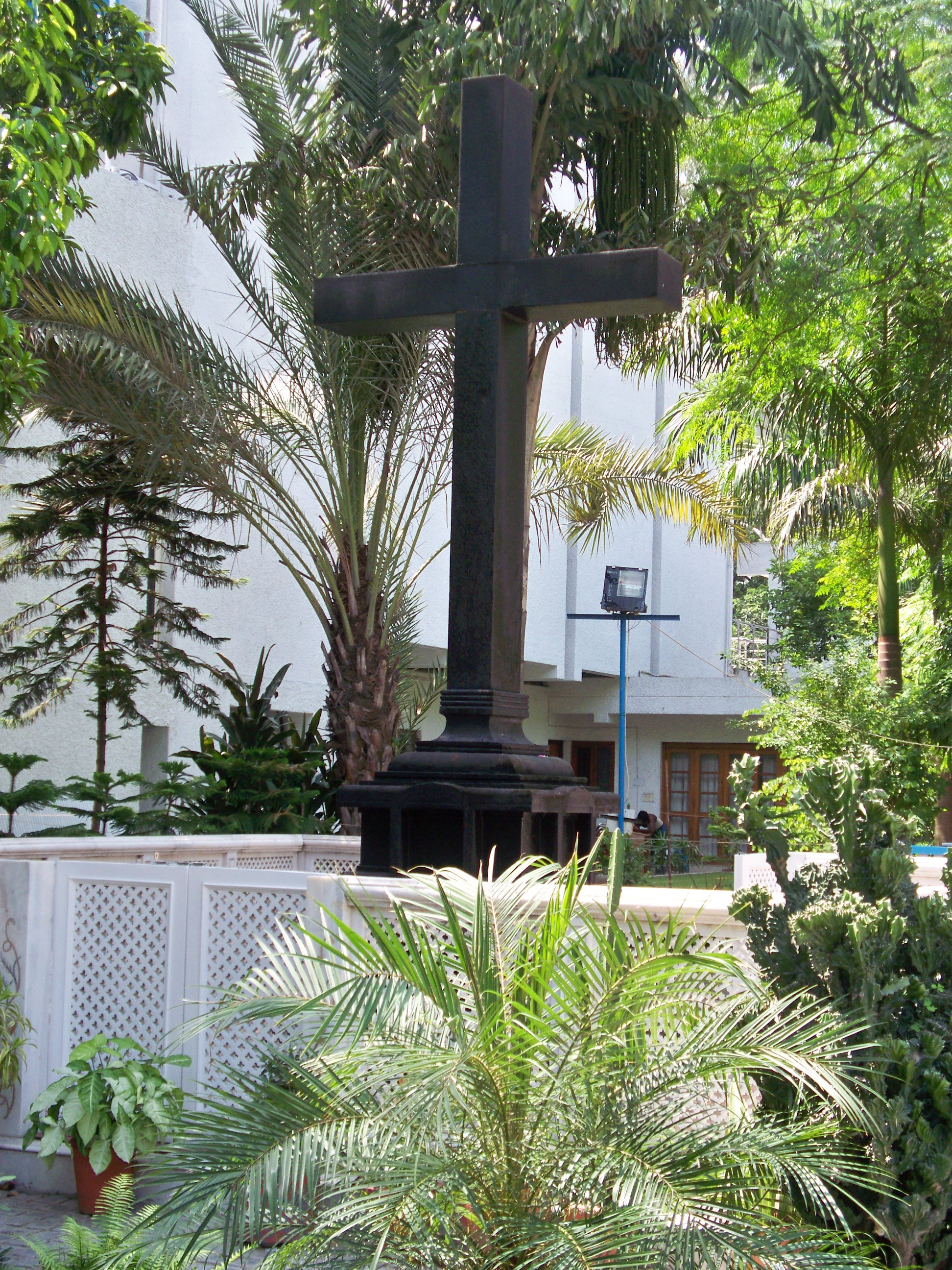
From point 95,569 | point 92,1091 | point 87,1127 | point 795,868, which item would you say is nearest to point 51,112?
point 92,1091

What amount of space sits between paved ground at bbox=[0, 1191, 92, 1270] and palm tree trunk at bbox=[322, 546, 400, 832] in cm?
551

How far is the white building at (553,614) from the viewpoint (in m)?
14.5

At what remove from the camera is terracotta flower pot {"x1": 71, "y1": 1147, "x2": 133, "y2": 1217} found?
5.18 meters

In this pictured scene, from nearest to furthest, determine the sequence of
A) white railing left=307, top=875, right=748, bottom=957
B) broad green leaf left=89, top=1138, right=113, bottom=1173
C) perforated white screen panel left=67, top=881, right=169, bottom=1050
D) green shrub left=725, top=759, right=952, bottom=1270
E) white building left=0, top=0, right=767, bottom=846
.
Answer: green shrub left=725, top=759, right=952, bottom=1270, white railing left=307, top=875, right=748, bottom=957, broad green leaf left=89, top=1138, right=113, bottom=1173, perforated white screen panel left=67, top=881, right=169, bottom=1050, white building left=0, top=0, right=767, bottom=846

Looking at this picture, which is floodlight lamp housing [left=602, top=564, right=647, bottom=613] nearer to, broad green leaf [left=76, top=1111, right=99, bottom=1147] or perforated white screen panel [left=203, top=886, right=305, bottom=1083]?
perforated white screen panel [left=203, top=886, right=305, bottom=1083]

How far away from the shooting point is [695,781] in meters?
28.8

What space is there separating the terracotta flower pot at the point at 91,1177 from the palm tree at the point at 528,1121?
74.9 inches

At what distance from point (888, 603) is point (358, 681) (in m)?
5.95

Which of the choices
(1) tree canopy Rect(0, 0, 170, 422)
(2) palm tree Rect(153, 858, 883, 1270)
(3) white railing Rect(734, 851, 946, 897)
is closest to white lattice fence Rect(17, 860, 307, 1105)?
(2) palm tree Rect(153, 858, 883, 1270)

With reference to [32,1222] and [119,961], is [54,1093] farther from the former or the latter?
[119,961]

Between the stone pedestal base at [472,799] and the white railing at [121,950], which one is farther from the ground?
the stone pedestal base at [472,799]

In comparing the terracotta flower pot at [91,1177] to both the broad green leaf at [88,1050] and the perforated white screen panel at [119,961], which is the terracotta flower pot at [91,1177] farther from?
the perforated white screen panel at [119,961]

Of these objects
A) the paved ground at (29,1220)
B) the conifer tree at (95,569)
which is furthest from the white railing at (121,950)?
the conifer tree at (95,569)

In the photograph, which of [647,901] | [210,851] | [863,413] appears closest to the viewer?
[647,901]
